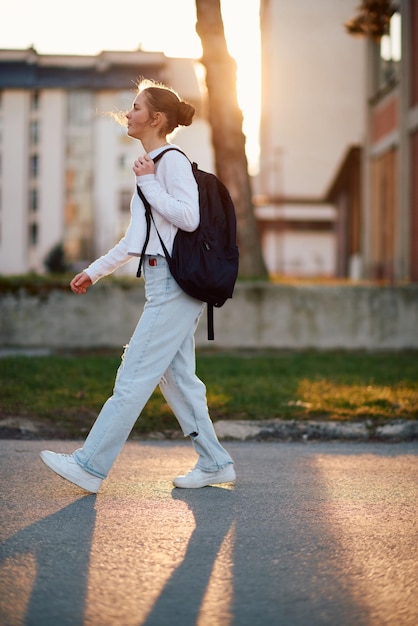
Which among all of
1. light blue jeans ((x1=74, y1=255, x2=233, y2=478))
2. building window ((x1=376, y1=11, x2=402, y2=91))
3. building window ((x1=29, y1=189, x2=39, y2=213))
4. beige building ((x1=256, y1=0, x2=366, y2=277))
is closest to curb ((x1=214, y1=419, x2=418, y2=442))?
light blue jeans ((x1=74, y1=255, x2=233, y2=478))

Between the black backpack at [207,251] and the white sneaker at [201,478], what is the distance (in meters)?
0.86

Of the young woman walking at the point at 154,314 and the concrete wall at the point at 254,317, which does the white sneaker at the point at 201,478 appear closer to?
the young woman walking at the point at 154,314

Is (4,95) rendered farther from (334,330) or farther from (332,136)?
(334,330)

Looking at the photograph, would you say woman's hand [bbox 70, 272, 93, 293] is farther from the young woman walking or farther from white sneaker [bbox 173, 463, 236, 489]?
white sneaker [bbox 173, 463, 236, 489]

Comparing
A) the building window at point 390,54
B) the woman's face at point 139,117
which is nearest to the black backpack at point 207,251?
the woman's face at point 139,117

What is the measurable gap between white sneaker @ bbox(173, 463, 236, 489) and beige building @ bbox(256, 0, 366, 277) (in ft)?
149

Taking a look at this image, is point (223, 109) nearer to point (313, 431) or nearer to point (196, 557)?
point (313, 431)

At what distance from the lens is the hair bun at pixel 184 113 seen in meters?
4.43

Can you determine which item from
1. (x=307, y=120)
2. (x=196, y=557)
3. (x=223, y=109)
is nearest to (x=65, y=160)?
(x=307, y=120)

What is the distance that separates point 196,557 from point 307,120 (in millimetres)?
50764

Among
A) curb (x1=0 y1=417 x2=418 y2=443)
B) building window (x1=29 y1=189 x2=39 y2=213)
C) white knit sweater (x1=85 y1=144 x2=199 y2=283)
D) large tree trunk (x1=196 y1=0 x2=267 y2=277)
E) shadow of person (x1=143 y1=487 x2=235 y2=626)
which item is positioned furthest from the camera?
building window (x1=29 y1=189 x2=39 y2=213)

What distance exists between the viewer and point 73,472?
4.24m

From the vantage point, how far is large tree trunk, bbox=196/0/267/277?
13.6 m

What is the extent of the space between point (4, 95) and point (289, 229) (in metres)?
24.5
